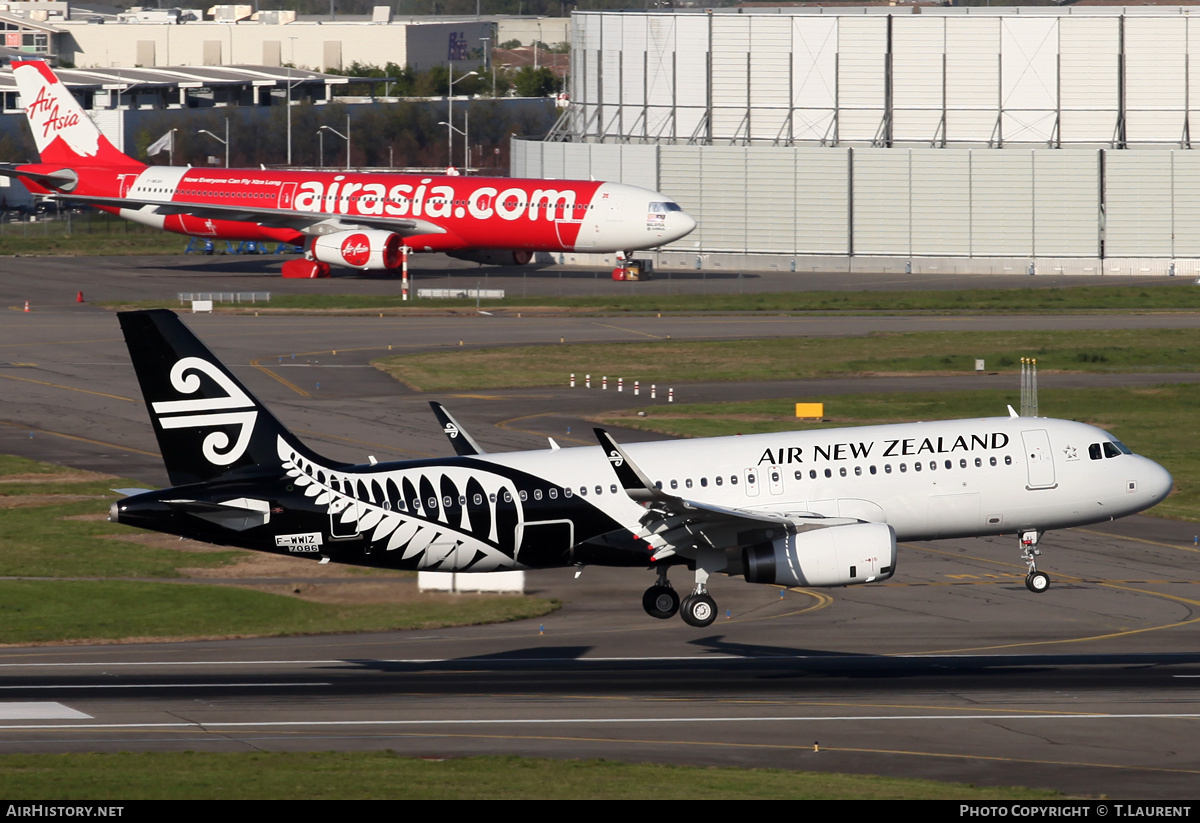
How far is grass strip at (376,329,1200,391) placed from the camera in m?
91.8

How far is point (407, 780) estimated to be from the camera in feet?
101

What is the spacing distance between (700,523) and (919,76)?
107 metres

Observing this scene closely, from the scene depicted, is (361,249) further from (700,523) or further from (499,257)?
(700,523)

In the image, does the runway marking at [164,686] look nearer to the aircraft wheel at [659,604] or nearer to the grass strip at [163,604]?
the grass strip at [163,604]

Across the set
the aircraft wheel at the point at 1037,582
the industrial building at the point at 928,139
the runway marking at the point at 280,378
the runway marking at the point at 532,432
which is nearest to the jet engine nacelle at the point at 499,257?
the industrial building at the point at 928,139

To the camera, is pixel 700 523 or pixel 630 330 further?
pixel 630 330

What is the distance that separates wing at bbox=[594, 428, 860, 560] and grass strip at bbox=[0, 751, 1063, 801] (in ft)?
30.4

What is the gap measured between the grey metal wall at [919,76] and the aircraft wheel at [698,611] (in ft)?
342

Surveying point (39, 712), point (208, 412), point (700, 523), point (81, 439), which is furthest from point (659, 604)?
point (81, 439)

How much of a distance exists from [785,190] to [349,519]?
10619 cm

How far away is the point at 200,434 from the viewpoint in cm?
4191

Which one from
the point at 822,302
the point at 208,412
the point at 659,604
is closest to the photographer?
the point at 208,412

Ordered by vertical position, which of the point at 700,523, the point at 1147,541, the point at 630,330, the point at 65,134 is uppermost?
the point at 65,134
